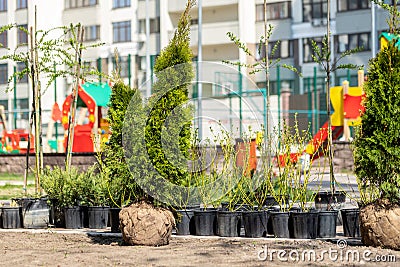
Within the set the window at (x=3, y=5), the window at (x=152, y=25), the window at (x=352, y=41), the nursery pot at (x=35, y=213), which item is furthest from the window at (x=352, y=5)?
the nursery pot at (x=35, y=213)

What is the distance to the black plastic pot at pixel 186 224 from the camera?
31.8 ft

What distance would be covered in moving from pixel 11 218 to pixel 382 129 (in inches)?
201

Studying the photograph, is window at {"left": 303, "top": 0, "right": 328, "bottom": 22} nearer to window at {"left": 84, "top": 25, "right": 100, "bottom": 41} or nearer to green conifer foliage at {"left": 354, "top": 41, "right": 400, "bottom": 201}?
window at {"left": 84, "top": 25, "right": 100, "bottom": 41}

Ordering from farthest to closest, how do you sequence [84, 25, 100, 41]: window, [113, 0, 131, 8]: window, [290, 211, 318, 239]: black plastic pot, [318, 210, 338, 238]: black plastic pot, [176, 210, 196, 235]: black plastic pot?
[84, 25, 100, 41]: window → [113, 0, 131, 8]: window → [176, 210, 196, 235]: black plastic pot → [318, 210, 338, 238]: black plastic pot → [290, 211, 318, 239]: black plastic pot

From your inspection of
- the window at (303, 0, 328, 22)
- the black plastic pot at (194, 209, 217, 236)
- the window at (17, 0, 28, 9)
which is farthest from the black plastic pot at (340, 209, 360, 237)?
the window at (17, 0, 28, 9)

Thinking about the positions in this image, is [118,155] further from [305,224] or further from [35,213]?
[305,224]

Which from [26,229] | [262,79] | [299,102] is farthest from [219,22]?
[26,229]

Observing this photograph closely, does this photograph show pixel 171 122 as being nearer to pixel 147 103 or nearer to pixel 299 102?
pixel 147 103

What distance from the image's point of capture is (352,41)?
48.2 meters

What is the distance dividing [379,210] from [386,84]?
4.23 feet

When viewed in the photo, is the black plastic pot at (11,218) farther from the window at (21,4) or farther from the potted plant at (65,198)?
the window at (21,4)

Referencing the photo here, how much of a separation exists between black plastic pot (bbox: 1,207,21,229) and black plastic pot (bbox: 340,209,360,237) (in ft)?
14.2

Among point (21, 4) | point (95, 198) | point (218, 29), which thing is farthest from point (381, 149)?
point (21, 4)

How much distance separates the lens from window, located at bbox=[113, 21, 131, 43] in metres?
54.3
